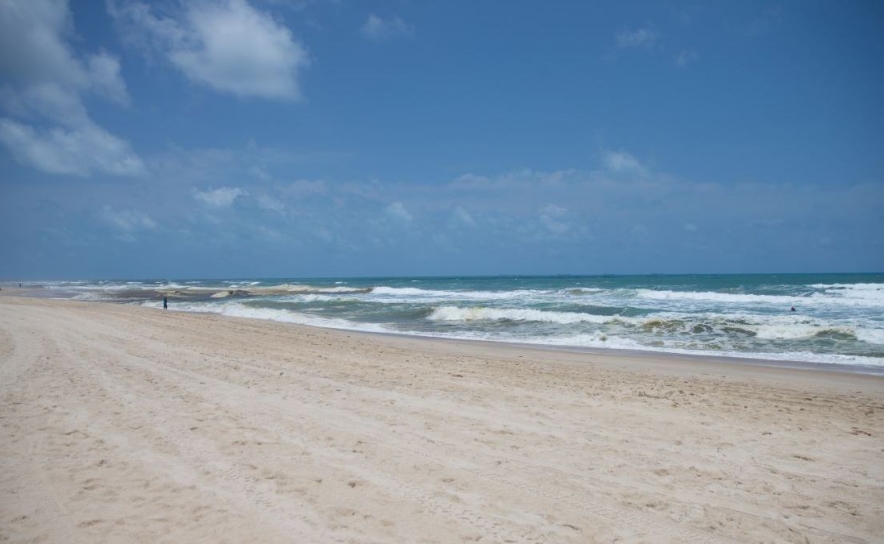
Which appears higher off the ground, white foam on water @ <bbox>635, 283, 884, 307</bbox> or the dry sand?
white foam on water @ <bbox>635, 283, 884, 307</bbox>

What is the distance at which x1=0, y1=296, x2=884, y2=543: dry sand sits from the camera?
11.5 feet

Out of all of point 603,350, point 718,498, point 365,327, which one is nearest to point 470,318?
point 365,327

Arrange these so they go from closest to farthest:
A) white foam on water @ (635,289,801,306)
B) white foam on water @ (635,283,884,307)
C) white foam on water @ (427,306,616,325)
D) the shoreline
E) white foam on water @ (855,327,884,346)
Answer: the shoreline → white foam on water @ (855,327,884,346) → white foam on water @ (427,306,616,325) → white foam on water @ (635,283,884,307) → white foam on water @ (635,289,801,306)

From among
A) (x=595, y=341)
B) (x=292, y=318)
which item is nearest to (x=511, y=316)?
(x=595, y=341)

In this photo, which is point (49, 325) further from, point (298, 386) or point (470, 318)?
point (470, 318)

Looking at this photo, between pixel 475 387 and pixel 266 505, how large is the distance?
15.6 ft

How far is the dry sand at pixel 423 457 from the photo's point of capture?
3.51 metres

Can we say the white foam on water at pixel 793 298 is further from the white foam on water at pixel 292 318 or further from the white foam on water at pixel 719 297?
the white foam on water at pixel 292 318

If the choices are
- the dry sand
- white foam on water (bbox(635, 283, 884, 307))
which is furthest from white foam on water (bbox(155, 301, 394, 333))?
white foam on water (bbox(635, 283, 884, 307))

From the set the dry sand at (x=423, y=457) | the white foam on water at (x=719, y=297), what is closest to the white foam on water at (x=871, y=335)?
the dry sand at (x=423, y=457)

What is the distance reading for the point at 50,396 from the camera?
21.5ft

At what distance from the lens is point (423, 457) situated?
4.69m

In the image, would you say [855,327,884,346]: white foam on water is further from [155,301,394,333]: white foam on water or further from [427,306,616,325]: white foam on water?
[155,301,394,333]: white foam on water

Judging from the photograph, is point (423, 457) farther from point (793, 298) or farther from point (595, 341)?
point (793, 298)
